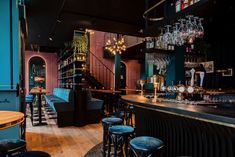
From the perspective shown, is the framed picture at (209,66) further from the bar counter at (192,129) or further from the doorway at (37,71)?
the doorway at (37,71)

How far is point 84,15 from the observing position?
16.6 feet

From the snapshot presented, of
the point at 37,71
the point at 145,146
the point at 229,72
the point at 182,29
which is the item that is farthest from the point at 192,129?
the point at 37,71

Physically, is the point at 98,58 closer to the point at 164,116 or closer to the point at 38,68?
the point at 38,68

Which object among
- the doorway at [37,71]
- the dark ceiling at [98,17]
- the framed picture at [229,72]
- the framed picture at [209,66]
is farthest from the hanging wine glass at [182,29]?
the doorway at [37,71]

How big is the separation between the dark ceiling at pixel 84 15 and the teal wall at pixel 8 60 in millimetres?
1132

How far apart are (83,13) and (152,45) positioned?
6.68 feet

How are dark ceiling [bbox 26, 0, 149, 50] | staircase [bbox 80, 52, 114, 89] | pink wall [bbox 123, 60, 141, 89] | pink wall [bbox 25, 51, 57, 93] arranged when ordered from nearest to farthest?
1. dark ceiling [bbox 26, 0, 149, 50]
2. staircase [bbox 80, 52, 114, 89]
3. pink wall [bbox 25, 51, 57, 93]
4. pink wall [bbox 123, 60, 141, 89]

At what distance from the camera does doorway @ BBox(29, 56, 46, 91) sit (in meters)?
11.8

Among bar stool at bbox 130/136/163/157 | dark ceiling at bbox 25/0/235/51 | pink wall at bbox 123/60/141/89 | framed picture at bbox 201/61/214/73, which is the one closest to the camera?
bar stool at bbox 130/136/163/157

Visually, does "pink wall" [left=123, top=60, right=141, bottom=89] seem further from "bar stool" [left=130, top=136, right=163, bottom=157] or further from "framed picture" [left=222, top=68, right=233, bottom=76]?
"bar stool" [left=130, top=136, right=163, bottom=157]

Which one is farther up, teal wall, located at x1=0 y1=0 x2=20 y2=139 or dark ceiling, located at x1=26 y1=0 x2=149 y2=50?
dark ceiling, located at x1=26 y1=0 x2=149 y2=50

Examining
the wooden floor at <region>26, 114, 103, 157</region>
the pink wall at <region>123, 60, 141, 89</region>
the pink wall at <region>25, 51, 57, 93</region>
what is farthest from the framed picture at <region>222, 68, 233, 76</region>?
the pink wall at <region>25, 51, 57, 93</region>

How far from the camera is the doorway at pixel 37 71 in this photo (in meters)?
11.8

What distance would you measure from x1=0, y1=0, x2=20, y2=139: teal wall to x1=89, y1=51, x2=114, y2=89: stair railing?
28.1ft
